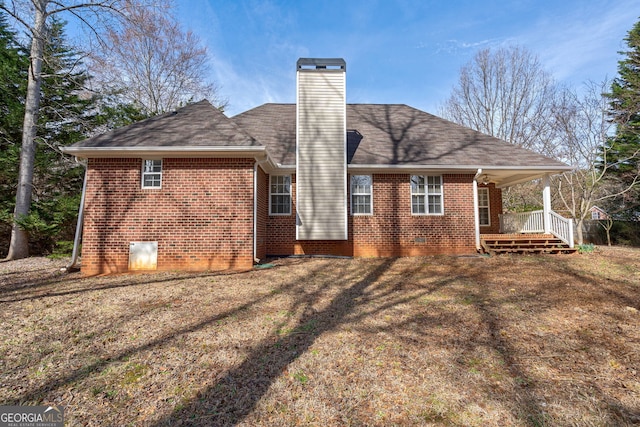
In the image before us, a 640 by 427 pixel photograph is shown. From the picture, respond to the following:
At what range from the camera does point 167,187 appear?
833cm

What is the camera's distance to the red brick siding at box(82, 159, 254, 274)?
8.18 m

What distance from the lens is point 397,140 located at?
12.3 metres

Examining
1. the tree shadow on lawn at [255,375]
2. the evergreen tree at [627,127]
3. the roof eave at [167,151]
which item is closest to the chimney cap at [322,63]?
the roof eave at [167,151]

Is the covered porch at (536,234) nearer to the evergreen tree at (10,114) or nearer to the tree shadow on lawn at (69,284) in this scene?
the tree shadow on lawn at (69,284)

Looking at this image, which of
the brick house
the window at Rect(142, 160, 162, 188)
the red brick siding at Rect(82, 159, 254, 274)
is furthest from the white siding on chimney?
the window at Rect(142, 160, 162, 188)

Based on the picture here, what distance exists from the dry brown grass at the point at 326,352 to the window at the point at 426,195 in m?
4.44

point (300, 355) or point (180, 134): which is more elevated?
point (180, 134)

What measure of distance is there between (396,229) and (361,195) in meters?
1.72

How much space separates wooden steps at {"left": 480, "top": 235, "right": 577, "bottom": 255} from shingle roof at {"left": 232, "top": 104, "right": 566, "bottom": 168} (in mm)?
2540

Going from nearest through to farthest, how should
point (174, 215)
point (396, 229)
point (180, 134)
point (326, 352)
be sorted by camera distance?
point (326, 352)
point (174, 215)
point (180, 134)
point (396, 229)

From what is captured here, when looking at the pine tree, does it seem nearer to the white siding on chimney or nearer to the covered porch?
the white siding on chimney

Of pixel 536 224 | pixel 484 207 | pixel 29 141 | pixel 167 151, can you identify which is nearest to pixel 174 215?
pixel 167 151

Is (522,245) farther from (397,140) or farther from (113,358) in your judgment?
(113,358)

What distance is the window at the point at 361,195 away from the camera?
10859 millimetres
